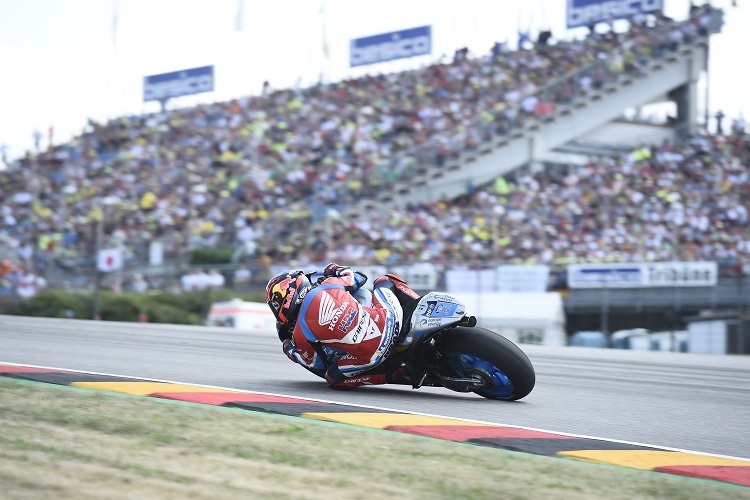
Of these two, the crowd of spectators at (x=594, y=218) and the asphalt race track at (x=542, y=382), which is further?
the crowd of spectators at (x=594, y=218)

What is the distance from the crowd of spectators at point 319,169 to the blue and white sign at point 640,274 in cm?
400

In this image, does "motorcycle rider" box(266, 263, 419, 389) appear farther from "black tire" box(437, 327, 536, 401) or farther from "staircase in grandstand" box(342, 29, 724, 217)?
"staircase in grandstand" box(342, 29, 724, 217)

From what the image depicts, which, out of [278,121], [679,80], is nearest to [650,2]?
[679,80]

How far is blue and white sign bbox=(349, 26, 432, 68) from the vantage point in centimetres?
3988

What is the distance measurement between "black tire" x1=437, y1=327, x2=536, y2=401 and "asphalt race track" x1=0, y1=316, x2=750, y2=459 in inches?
8.7

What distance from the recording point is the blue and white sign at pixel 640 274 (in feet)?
56.0

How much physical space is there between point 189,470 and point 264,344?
31.0 ft

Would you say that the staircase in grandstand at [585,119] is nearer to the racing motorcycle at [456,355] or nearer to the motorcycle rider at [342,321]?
the motorcycle rider at [342,321]

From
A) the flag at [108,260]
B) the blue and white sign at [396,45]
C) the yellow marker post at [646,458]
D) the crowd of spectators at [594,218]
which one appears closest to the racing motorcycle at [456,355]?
the yellow marker post at [646,458]

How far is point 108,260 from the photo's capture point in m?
21.0

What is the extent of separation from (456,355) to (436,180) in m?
21.4

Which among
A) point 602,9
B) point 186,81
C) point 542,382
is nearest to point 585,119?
point 602,9

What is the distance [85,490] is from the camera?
12.3ft

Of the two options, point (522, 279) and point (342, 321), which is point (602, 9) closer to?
point (522, 279)
